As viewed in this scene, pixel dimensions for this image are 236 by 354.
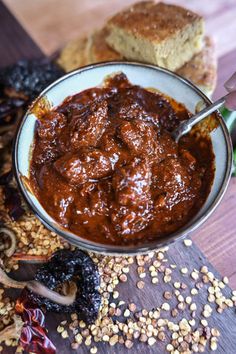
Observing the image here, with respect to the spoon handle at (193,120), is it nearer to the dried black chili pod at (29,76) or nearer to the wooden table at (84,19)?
the wooden table at (84,19)

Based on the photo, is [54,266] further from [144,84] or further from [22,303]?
[144,84]

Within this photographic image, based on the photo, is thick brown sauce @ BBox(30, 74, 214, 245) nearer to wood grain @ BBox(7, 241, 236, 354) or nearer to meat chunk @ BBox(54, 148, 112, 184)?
meat chunk @ BBox(54, 148, 112, 184)

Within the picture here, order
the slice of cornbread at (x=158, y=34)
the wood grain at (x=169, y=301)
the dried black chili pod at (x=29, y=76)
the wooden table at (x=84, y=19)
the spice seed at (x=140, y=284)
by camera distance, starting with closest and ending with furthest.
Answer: the wood grain at (x=169, y=301) < the spice seed at (x=140, y=284) < the slice of cornbread at (x=158, y=34) < the dried black chili pod at (x=29, y=76) < the wooden table at (x=84, y=19)

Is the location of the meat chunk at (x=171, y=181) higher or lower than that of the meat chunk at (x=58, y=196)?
lower

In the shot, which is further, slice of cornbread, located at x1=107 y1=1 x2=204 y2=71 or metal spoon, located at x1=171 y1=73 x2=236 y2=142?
slice of cornbread, located at x1=107 y1=1 x2=204 y2=71

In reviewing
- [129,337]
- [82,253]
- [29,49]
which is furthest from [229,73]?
[129,337]

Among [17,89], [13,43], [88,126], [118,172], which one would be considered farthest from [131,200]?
[13,43]

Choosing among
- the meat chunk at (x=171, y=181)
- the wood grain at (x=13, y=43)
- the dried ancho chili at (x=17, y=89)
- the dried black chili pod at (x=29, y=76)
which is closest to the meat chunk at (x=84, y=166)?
the meat chunk at (x=171, y=181)

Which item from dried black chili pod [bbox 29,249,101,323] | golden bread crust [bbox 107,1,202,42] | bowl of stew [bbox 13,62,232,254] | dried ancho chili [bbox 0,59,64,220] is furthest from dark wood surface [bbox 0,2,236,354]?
golden bread crust [bbox 107,1,202,42]
